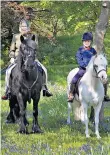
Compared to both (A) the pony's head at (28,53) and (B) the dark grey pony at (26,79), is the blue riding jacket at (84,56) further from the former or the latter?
(A) the pony's head at (28,53)

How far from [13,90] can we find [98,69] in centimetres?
254

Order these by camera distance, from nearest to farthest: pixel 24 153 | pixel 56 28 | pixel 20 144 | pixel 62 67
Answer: pixel 24 153
pixel 20 144
pixel 62 67
pixel 56 28

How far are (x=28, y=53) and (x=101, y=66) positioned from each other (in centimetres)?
165

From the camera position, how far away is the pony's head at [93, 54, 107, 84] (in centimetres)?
862

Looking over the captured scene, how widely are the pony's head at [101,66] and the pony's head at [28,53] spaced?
1.38 metres

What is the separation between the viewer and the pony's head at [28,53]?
9.08 meters

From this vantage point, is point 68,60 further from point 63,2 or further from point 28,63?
point 28,63

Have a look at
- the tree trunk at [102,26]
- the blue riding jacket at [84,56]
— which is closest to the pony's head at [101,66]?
the blue riding jacket at [84,56]

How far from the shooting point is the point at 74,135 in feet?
30.8

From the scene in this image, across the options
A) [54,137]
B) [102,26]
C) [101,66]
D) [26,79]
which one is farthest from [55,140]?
[102,26]

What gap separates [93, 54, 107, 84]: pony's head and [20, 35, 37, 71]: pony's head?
1.38 meters

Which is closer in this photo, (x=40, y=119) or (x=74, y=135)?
(x=74, y=135)

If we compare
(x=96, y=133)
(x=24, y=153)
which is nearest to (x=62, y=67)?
(x=96, y=133)

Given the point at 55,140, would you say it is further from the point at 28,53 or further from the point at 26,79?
the point at 28,53
